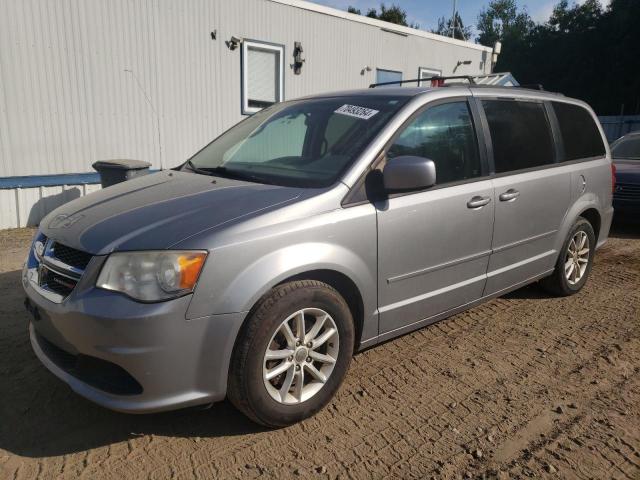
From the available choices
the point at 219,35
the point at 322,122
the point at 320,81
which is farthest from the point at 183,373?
the point at 320,81

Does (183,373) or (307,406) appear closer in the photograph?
(183,373)

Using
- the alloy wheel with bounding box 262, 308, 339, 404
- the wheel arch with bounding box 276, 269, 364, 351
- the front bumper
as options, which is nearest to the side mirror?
the wheel arch with bounding box 276, 269, 364, 351

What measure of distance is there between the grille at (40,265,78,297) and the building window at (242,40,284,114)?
7.33 metres

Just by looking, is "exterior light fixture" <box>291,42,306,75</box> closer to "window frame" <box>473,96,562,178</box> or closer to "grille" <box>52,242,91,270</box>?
"window frame" <box>473,96,562,178</box>

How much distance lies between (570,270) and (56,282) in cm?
418

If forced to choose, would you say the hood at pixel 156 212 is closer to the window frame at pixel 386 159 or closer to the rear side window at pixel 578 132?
the window frame at pixel 386 159

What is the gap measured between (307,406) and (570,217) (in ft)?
9.70

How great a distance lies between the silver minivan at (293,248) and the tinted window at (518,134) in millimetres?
17

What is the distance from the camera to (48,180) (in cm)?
773

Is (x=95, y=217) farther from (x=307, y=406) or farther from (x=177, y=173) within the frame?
(x=307, y=406)

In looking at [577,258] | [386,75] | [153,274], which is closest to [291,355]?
[153,274]

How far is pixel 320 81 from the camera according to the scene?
34.9 ft

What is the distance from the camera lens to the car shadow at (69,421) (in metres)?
2.64

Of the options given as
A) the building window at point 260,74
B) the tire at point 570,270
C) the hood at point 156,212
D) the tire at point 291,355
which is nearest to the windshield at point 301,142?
the hood at point 156,212
